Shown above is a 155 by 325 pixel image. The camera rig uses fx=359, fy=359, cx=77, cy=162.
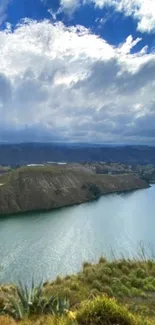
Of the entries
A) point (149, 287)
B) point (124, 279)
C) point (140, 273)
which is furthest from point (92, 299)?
point (140, 273)

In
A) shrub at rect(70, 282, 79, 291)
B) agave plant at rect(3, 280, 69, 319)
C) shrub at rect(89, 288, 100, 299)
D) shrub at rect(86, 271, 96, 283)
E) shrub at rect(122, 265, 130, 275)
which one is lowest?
shrub at rect(122, 265, 130, 275)

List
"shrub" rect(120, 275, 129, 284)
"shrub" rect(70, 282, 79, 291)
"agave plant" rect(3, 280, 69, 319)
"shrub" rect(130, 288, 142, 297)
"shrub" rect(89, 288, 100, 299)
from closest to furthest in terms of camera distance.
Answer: "agave plant" rect(3, 280, 69, 319) → "shrub" rect(89, 288, 100, 299) → "shrub" rect(130, 288, 142, 297) → "shrub" rect(70, 282, 79, 291) → "shrub" rect(120, 275, 129, 284)

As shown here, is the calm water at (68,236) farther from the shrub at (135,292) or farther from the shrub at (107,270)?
the shrub at (135,292)

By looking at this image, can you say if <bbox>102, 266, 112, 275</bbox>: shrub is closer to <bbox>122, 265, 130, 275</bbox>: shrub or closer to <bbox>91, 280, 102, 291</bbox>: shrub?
<bbox>122, 265, 130, 275</bbox>: shrub

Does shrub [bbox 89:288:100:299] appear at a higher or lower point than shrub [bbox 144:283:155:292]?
higher

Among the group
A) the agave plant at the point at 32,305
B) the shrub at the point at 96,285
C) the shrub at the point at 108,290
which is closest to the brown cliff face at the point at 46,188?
the shrub at the point at 96,285

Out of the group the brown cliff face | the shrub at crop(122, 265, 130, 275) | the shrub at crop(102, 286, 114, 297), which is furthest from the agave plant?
the brown cliff face

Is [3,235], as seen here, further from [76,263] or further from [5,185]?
[5,185]

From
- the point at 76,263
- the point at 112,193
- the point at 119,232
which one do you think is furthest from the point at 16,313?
the point at 112,193

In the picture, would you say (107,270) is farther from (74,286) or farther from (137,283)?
(74,286)
